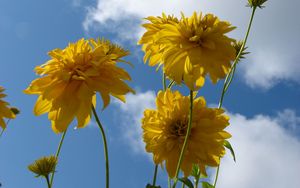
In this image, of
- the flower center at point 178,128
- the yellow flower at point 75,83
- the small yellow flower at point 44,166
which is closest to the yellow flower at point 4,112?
the small yellow flower at point 44,166

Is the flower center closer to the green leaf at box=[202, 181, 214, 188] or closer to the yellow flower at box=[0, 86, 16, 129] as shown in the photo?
the green leaf at box=[202, 181, 214, 188]

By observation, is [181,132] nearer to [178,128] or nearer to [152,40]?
[178,128]

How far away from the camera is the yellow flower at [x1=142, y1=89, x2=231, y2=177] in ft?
7.96

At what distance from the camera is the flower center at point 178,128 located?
2518 millimetres

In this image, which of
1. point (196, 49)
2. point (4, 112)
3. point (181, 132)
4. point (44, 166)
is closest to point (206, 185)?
point (181, 132)

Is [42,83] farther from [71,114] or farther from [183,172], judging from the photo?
[183,172]

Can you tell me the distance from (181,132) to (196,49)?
0.52 m

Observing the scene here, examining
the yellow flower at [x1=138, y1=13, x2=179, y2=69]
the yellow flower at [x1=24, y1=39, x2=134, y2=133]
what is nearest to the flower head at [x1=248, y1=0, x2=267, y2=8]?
the yellow flower at [x1=138, y1=13, x2=179, y2=69]

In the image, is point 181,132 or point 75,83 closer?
point 75,83

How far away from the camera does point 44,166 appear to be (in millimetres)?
2816

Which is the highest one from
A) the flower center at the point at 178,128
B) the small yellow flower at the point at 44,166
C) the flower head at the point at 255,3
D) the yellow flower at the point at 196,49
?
the flower head at the point at 255,3

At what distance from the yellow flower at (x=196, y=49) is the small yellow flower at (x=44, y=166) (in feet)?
3.53

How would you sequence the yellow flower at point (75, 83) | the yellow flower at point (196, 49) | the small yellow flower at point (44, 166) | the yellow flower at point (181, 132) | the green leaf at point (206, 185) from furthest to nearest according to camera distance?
the green leaf at point (206, 185) < the small yellow flower at point (44, 166) < the yellow flower at point (181, 132) < the yellow flower at point (196, 49) < the yellow flower at point (75, 83)

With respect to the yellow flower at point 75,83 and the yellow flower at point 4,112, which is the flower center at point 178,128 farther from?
the yellow flower at point 4,112
